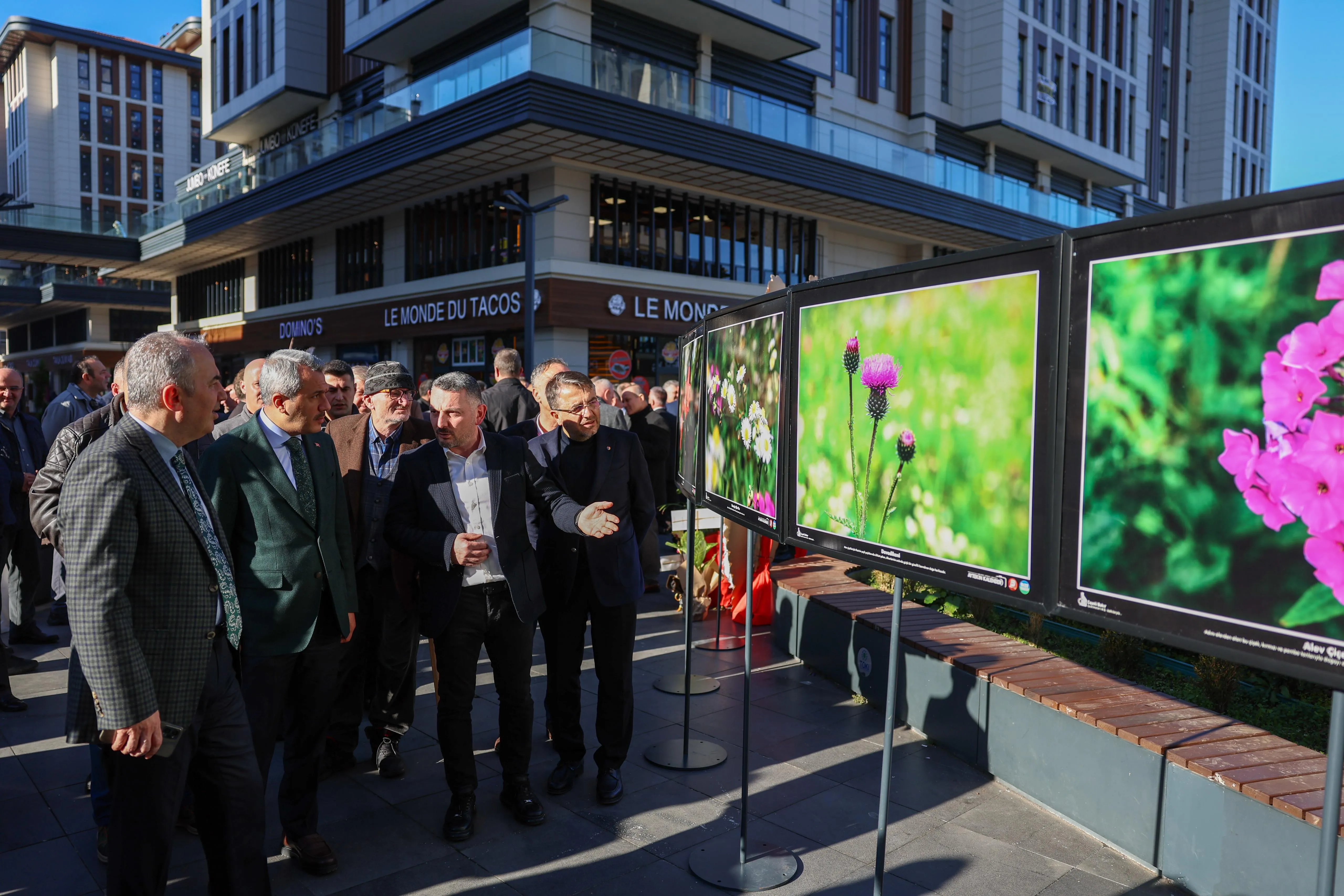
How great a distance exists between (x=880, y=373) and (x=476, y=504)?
7.06 feet

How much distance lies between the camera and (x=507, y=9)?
21781 mm

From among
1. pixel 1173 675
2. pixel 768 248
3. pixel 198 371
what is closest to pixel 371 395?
pixel 198 371

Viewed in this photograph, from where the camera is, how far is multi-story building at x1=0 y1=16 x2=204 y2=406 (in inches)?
2630

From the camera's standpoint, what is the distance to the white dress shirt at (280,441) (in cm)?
369

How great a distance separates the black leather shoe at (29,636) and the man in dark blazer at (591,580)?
5.10 m

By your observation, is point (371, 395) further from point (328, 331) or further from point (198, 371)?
point (328, 331)

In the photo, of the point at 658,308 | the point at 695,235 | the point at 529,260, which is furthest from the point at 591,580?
the point at 695,235

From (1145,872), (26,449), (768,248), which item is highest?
(768,248)

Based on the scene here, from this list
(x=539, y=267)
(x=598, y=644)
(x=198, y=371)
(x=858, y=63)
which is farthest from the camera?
(x=858, y=63)

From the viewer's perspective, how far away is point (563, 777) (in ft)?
15.3

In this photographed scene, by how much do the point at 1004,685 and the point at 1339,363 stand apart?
3443 mm

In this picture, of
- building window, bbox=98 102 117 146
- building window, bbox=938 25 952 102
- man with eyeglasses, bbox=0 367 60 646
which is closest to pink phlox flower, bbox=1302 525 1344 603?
man with eyeglasses, bbox=0 367 60 646

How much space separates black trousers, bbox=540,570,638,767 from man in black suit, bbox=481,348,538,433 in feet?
12.3

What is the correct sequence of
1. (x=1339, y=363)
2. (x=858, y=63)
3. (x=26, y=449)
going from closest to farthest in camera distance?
(x=1339, y=363) < (x=26, y=449) < (x=858, y=63)
